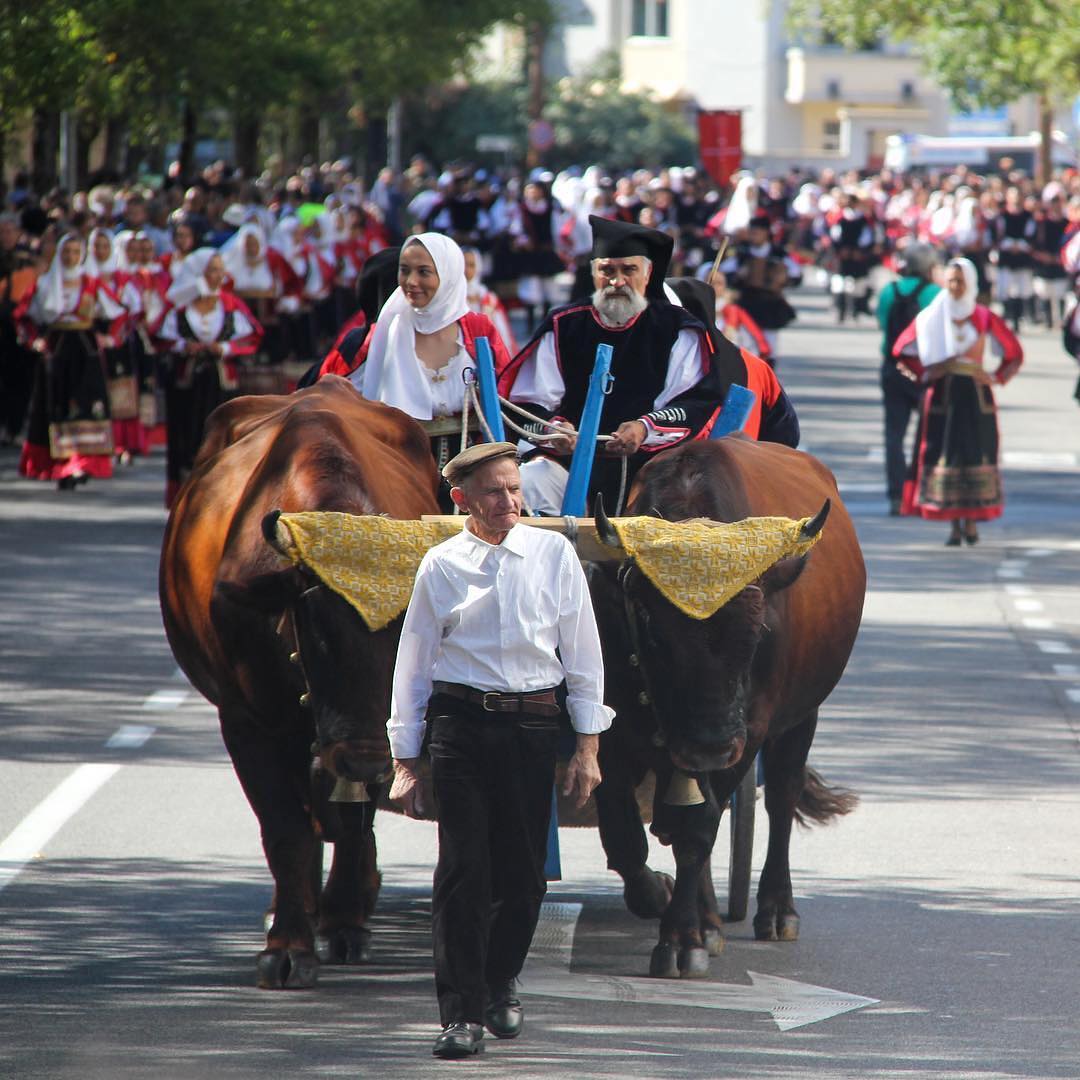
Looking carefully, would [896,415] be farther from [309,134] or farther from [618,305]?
[309,134]

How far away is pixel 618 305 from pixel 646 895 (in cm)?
198

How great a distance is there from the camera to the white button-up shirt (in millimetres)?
6672

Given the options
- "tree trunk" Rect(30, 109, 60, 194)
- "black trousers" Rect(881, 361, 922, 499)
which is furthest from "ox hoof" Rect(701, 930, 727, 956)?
"tree trunk" Rect(30, 109, 60, 194)

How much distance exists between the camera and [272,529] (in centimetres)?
697

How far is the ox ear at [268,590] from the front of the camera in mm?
7129

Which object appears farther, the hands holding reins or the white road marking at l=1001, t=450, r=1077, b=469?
the white road marking at l=1001, t=450, r=1077, b=469

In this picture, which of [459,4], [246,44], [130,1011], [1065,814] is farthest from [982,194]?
[130,1011]

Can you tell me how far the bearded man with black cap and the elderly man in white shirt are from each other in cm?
190

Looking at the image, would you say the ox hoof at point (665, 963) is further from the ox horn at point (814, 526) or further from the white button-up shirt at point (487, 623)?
the ox horn at point (814, 526)

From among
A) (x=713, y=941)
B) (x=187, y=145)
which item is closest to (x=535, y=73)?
(x=187, y=145)

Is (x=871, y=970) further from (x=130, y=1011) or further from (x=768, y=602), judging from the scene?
(x=130, y=1011)

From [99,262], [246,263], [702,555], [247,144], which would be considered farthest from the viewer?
[247,144]

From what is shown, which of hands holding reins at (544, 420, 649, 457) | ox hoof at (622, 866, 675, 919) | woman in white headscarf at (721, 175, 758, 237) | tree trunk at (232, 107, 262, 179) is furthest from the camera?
tree trunk at (232, 107, 262, 179)

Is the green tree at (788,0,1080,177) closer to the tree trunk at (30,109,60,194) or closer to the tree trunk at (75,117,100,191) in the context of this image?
the tree trunk at (75,117,100,191)
